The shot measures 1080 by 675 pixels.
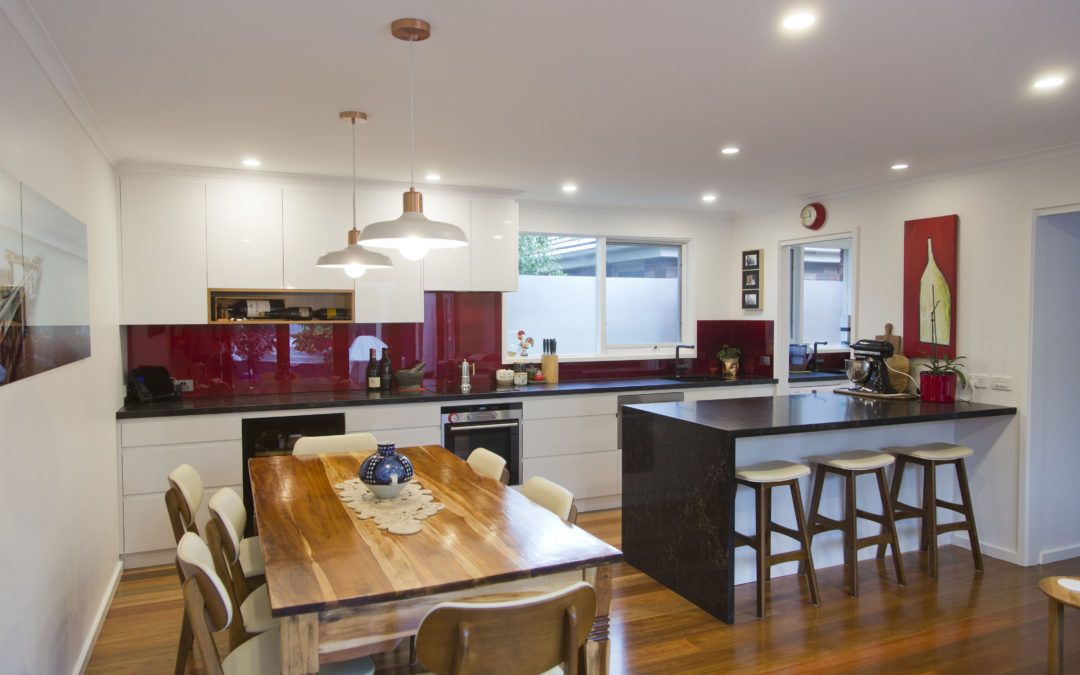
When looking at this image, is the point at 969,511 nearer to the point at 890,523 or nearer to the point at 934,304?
the point at 890,523

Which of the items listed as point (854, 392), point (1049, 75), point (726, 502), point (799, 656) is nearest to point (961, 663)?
point (799, 656)

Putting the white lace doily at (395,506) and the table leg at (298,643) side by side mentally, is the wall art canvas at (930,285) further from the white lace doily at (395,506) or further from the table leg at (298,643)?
the table leg at (298,643)

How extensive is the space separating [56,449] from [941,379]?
4.64 meters

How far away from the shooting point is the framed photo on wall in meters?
5.93

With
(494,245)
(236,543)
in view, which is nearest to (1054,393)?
(494,245)

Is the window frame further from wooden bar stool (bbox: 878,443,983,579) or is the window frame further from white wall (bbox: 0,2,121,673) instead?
white wall (bbox: 0,2,121,673)

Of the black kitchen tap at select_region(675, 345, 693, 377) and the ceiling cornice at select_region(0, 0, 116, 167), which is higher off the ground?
the ceiling cornice at select_region(0, 0, 116, 167)

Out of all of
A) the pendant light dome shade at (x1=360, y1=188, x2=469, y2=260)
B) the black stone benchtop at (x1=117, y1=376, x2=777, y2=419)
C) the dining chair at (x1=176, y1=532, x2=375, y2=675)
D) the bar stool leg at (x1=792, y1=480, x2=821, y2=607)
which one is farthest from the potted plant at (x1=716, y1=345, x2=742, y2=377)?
the dining chair at (x1=176, y1=532, x2=375, y2=675)

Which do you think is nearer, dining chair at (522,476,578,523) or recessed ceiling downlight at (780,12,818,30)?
recessed ceiling downlight at (780,12,818,30)

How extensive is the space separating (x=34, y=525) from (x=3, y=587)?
14.2 inches

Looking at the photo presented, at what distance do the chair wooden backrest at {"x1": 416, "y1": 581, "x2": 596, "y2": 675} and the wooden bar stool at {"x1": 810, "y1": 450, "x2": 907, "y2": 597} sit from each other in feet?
7.91

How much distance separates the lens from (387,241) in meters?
2.31

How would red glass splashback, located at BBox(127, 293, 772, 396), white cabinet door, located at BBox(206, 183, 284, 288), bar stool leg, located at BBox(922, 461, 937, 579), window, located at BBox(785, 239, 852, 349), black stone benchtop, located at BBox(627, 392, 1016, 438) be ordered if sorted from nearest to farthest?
black stone benchtop, located at BBox(627, 392, 1016, 438) → bar stool leg, located at BBox(922, 461, 937, 579) → white cabinet door, located at BBox(206, 183, 284, 288) → red glass splashback, located at BBox(127, 293, 772, 396) → window, located at BBox(785, 239, 852, 349)

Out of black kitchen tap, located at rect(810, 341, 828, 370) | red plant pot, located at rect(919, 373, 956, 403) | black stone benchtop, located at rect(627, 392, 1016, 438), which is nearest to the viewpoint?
black stone benchtop, located at rect(627, 392, 1016, 438)
